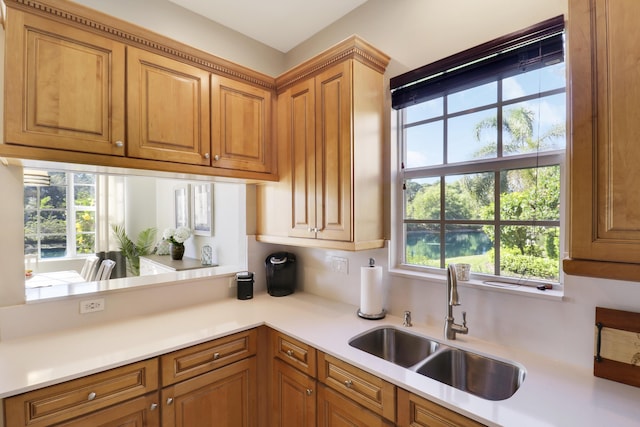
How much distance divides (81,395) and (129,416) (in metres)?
0.23

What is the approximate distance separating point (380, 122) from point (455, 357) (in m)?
1.33

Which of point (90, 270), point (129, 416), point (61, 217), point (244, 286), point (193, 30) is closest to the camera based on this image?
point (129, 416)

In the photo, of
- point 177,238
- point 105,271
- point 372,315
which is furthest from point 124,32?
point 105,271

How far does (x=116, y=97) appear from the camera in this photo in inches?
59.5

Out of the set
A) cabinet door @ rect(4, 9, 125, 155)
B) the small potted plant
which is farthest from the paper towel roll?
the small potted plant

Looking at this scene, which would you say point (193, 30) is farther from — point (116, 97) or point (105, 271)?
point (105, 271)

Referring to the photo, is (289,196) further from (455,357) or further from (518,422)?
(518,422)

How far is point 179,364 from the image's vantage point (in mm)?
1457

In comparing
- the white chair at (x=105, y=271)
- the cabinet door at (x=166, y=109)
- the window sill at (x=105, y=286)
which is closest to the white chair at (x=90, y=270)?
the white chair at (x=105, y=271)

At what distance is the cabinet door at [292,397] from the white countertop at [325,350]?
0.22 meters

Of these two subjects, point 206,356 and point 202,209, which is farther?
point 202,209

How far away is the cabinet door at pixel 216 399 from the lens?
1453mm

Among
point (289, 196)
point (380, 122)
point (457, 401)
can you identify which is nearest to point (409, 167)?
point (380, 122)

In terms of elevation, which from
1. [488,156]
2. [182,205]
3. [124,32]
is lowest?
[182,205]
